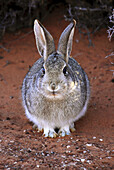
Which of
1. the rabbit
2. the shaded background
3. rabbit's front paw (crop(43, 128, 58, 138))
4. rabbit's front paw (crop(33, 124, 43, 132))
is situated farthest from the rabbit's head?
the shaded background

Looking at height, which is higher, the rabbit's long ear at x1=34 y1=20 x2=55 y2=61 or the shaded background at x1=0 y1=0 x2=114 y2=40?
the shaded background at x1=0 y1=0 x2=114 y2=40

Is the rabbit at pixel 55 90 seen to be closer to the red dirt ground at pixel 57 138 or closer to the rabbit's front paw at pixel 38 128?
the rabbit's front paw at pixel 38 128

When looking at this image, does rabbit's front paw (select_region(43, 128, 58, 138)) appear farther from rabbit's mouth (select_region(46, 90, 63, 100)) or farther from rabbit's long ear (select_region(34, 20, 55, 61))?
rabbit's long ear (select_region(34, 20, 55, 61))

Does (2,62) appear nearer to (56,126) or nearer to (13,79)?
(13,79)

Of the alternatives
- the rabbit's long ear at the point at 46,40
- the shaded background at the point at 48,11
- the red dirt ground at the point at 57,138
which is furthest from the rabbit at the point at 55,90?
the shaded background at the point at 48,11

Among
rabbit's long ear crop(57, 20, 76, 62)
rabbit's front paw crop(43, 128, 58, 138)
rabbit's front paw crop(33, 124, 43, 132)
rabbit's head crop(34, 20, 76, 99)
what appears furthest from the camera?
rabbit's front paw crop(33, 124, 43, 132)
